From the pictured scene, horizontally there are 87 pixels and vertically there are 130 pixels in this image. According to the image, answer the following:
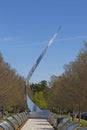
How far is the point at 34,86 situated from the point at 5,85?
102849mm

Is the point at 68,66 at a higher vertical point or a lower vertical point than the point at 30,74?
lower

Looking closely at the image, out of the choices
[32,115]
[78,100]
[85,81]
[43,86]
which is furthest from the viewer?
[43,86]

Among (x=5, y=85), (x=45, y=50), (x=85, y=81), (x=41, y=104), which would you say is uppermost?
(x=45, y=50)

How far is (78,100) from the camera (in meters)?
45.8

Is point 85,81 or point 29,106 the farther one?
point 29,106

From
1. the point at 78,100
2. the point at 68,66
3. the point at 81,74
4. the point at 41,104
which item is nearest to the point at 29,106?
the point at 41,104

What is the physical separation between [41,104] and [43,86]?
102ft

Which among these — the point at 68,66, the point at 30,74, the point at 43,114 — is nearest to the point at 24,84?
the point at 30,74

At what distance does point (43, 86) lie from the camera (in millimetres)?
154125

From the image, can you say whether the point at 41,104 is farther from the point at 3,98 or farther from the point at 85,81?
the point at 85,81

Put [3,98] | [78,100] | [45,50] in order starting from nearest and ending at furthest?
[78,100] < [3,98] < [45,50]

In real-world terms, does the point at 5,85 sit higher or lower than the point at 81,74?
higher

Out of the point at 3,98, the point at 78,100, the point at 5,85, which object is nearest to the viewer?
the point at 78,100

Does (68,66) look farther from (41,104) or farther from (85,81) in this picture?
(41,104)
